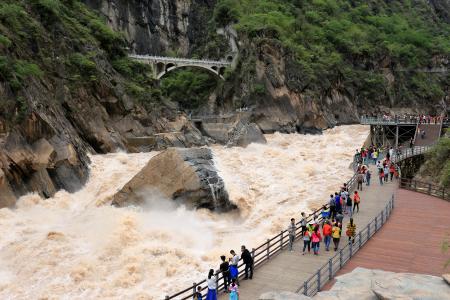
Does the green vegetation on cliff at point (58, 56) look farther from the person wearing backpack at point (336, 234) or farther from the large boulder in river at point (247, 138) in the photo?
the person wearing backpack at point (336, 234)

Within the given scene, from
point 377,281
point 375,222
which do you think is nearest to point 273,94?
point 375,222

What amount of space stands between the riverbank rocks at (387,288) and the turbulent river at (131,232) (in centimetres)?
732

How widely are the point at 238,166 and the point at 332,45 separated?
57.8 meters

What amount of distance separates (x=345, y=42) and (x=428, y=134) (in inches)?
1651

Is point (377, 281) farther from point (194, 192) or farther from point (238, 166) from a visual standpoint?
point (238, 166)

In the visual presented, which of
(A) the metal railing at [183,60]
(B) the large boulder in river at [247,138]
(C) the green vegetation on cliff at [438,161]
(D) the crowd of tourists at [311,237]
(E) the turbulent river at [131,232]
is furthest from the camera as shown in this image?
(A) the metal railing at [183,60]

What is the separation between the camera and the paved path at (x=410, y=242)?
16.2 m

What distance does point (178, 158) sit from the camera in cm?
2756

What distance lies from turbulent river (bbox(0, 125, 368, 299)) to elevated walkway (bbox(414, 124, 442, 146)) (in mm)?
15251

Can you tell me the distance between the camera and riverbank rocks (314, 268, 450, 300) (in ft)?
35.9

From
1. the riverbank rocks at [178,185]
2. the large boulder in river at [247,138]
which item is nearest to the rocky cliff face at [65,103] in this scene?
the large boulder in river at [247,138]

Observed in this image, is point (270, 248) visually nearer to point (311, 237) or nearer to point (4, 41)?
point (311, 237)

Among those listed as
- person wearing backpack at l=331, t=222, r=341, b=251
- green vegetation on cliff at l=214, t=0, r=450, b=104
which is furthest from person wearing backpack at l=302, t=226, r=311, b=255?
green vegetation on cliff at l=214, t=0, r=450, b=104

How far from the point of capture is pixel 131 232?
73.9 feet
